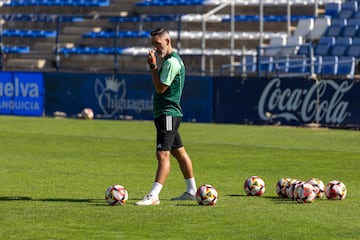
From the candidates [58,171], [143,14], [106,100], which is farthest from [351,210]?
[143,14]

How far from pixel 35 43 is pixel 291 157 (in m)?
Answer: 24.9

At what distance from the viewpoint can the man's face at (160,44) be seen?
1243 centimetres

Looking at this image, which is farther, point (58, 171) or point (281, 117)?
point (281, 117)

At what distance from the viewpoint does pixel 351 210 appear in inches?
483

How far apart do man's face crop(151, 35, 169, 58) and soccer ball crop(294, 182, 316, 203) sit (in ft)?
7.67

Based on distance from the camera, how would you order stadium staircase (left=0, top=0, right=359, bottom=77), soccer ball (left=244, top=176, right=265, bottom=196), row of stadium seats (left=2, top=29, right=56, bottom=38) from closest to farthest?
soccer ball (left=244, top=176, right=265, bottom=196)
stadium staircase (left=0, top=0, right=359, bottom=77)
row of stadium seats (left=2, top=29, right=56, bottom=38)

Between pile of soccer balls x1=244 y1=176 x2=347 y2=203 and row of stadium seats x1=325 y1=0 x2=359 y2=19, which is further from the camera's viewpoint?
row of stadium seats x1=325 y1=0 x2=359 y2=19

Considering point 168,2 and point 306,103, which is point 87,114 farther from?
point 168,2

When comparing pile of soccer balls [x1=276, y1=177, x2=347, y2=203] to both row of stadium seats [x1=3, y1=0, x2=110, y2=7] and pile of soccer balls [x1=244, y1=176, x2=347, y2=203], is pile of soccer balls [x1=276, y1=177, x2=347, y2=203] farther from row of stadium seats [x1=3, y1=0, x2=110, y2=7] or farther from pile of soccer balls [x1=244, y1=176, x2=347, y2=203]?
row of stadium seats [x1=3, y1=0, x2=110, y2=7]

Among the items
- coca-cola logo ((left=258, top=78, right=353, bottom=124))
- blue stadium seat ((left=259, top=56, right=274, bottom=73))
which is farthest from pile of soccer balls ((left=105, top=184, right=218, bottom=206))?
blue stadium seat ((left=259, top=56, right=274, bottom=73))

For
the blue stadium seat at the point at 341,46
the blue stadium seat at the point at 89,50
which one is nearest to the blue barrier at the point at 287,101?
the blue stadium seat at the point at 341,46

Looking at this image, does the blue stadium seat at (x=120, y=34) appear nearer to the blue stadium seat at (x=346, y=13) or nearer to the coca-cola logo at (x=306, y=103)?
the blue stadium seat at (x=346, y=13)

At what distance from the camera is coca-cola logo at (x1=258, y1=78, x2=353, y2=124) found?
94.5 feet

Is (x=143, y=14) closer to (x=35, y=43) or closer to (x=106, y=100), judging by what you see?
(x=35, y=43)
